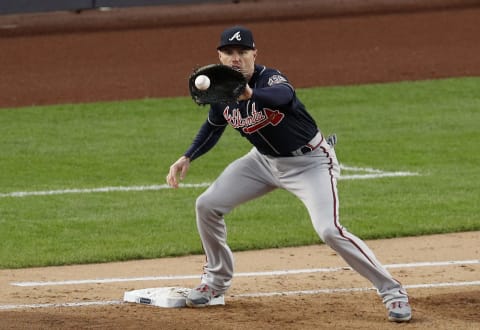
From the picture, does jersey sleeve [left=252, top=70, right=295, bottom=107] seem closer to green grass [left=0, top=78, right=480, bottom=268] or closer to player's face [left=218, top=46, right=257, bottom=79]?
player's face [left=218, top=46, right=257, bottom=79]

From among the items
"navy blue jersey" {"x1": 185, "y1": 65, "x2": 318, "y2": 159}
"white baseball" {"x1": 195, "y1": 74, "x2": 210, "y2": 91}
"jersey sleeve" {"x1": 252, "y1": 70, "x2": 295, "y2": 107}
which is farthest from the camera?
"navy blue jersey" {"x1": 185, "y1": 65, "x2": 318, "y2": 159}

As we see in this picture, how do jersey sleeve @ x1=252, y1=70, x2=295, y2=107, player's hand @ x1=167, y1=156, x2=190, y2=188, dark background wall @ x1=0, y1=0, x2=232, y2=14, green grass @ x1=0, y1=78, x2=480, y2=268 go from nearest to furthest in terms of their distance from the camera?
jersey sleeve @ x1=252, y1=70, x2=295, y2=107 < player's hand @ x1=167, y1=156, x2=190, y2=188 < green grass @ x1=0, y1=78, x2=480, y2=268 < dark background wall @ x1=0, y1=0, x2=232, y2=14

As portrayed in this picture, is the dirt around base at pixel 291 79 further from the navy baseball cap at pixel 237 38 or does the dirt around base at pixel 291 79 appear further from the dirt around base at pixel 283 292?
the navy baseball cap at pixel 237 38

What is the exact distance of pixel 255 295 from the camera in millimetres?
8031

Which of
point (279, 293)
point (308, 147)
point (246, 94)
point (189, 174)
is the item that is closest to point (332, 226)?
point (308, 147)

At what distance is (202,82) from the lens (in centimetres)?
642

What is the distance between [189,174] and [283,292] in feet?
15.8

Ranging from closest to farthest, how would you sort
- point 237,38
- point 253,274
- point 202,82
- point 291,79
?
point 202,82 → point 237,38 → point 253,274 → point 291,79

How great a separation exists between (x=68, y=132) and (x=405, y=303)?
8680 millimetres

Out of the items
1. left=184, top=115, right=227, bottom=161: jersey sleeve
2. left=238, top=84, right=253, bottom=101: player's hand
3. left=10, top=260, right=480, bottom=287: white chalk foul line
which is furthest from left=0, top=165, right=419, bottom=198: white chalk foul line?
left=238, top=84, right=253, bottom=101: player's hand

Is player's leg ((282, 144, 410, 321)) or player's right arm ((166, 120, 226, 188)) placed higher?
player's right arm ((166, 120, 226, 188))

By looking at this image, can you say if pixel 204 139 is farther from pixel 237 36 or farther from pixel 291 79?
pixel 291 79

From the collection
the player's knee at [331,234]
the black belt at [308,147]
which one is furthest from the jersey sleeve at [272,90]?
the player's knee at [331,234]

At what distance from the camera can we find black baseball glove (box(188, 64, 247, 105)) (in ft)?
21.3
